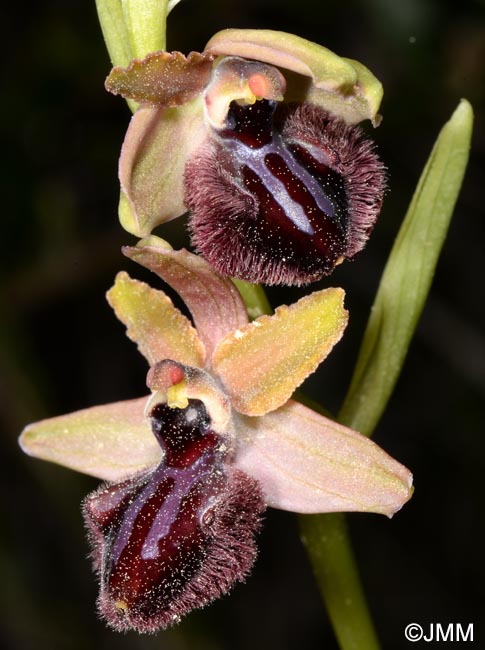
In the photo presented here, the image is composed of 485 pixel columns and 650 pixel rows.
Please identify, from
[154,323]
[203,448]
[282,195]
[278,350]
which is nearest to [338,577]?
[203,448]

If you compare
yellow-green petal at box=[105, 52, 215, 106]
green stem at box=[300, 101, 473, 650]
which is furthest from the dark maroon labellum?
yellow-green petal at box=[105, 52, 215, 106]

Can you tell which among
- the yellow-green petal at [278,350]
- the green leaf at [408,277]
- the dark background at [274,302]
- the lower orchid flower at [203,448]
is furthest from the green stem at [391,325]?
the dark background at [274,302]

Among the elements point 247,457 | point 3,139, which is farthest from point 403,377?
point 247,457

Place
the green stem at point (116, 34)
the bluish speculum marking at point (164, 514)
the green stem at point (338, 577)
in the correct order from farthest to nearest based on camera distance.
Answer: the green stem at point (338, 577), the green stem at point (116, 34), the bluish speculum marking at point (164, 514)

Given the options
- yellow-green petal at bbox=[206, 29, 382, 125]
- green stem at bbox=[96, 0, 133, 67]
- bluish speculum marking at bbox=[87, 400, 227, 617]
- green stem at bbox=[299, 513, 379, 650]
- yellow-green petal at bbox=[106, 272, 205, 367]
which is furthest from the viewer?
green stem at bbox=[299, 513, 379, 650]

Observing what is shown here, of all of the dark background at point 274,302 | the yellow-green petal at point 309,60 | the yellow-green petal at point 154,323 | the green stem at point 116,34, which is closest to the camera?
A: the yellow-green petal at point 309,60

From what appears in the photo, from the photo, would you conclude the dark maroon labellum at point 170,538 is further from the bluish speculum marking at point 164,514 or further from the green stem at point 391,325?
the green stem at point 391,325

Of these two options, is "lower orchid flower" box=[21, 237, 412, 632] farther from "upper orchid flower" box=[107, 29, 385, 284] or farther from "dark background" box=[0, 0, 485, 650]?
"dark background" box=[0, 0, 485, 650]

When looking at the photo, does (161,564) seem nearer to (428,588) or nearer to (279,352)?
(279,352)

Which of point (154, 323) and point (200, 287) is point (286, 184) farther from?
point (154, 323)
